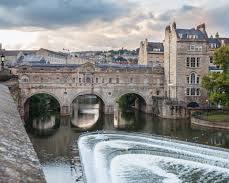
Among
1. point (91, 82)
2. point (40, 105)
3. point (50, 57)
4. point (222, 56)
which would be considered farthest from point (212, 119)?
point (50, 57)

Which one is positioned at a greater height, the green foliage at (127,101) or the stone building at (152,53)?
the stone building at (152,53)

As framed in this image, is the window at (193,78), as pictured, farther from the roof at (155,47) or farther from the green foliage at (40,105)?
the roof at (155,47)

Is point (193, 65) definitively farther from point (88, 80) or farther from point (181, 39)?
point (88, 80)

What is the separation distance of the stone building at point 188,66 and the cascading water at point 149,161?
30190mm

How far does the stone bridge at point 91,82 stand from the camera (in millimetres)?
70188

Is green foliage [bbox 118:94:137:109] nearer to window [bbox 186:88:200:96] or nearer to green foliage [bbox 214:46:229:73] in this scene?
window [bbox 186:88:200:96]

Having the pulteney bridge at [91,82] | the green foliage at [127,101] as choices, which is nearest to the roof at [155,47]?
the green foliage at [127,101]

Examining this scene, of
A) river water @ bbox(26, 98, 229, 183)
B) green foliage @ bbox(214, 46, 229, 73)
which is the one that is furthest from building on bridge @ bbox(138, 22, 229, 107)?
green foliage @ bbox(214, 46, 229, 73)

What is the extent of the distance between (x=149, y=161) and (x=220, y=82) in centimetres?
3033

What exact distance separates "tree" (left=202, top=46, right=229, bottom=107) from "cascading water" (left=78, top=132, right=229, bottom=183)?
1989cm

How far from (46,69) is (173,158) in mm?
40978

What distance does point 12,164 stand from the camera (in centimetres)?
638

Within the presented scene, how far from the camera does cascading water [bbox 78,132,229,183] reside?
2764 cm

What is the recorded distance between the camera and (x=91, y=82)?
7212 cm
